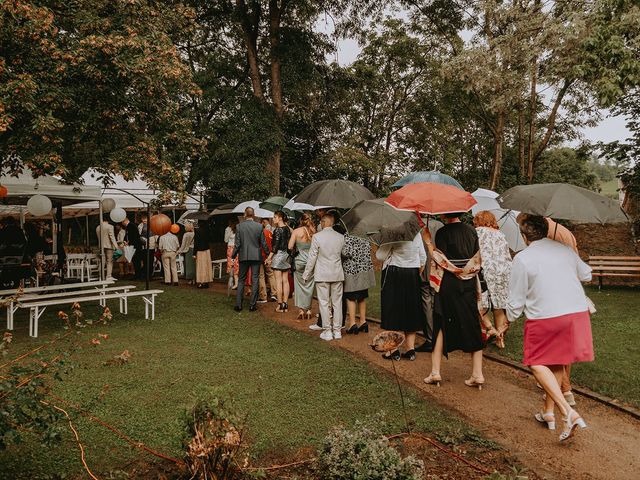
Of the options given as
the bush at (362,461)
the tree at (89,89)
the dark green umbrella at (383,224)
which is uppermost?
the tree at (89,89)

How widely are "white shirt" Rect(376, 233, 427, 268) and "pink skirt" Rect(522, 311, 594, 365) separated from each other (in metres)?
2.23

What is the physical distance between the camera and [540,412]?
14.7ft

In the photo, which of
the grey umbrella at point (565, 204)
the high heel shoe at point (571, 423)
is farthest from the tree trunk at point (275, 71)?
the high heel shoe at point (571, 423)

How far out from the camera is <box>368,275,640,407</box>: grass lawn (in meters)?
5.36

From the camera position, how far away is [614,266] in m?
12.6

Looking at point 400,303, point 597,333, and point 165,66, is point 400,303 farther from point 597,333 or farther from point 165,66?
point 165,66

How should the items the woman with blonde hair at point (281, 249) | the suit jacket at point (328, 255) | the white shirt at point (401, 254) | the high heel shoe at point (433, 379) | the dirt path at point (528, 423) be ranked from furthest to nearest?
the woman with blonde hair at point (281, 249) < the suit jacket at point (328, 255) < the white shirt at point (401, 254) < the high heel shoe at point (433, 379) < the dirt path at point (528, 423)

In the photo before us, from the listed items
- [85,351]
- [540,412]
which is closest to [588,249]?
[540,412]

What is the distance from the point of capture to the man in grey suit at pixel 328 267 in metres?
7.11

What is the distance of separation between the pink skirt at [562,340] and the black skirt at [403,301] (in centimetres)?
210

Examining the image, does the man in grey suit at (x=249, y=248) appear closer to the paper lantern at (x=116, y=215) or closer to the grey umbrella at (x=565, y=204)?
the grey umbrella at (x=565, y=204)

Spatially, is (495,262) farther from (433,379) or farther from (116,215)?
(116,215)

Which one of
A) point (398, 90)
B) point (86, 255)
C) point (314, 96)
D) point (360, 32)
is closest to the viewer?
point (86, 255)

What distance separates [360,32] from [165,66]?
521 inches
